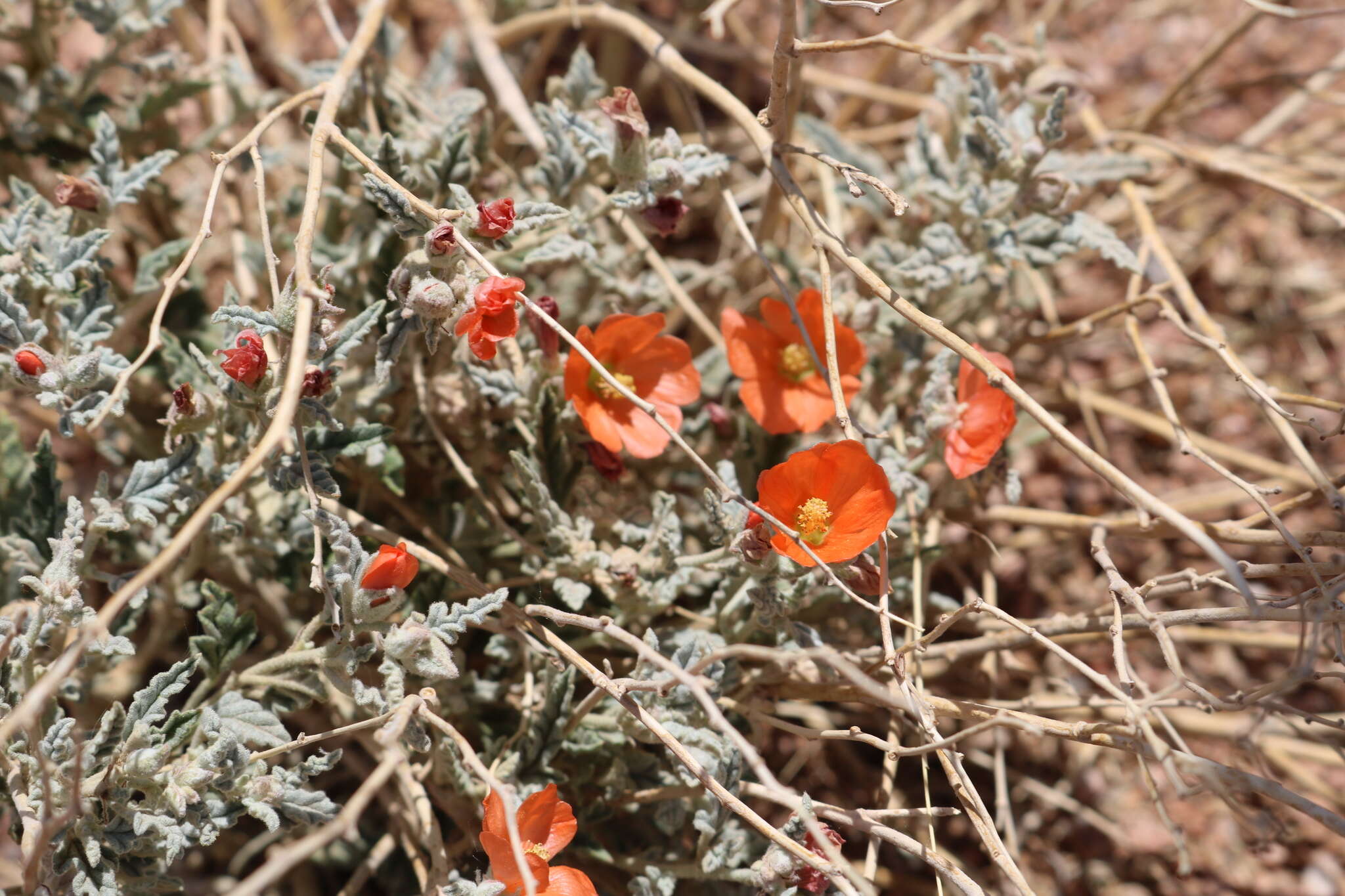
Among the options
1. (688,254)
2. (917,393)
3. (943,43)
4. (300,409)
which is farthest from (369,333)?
(943,43)

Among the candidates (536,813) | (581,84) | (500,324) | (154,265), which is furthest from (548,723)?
(581,84)

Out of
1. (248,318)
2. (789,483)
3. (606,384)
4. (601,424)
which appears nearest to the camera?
(248,318)

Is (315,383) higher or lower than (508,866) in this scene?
higher

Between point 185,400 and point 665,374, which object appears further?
point 665,374

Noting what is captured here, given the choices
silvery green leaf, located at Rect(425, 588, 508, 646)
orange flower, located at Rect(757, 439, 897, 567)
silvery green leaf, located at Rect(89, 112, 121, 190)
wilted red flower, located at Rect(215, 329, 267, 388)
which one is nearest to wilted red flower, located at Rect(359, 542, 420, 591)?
silvery green leaf, located at Rect(425, 588, 508, 646)

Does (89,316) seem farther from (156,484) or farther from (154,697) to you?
(154,697)

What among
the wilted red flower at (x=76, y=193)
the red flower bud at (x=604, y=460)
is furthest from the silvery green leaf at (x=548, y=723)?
the wilted red flower at (x=76, y=193)
